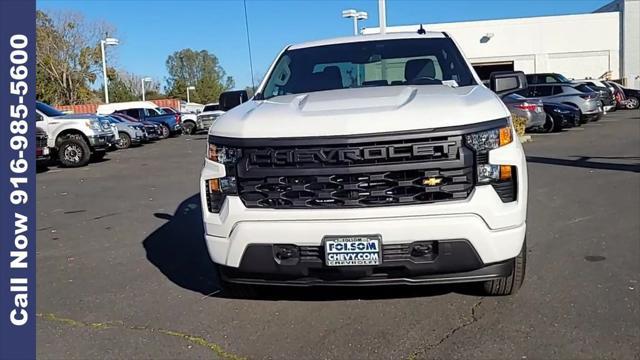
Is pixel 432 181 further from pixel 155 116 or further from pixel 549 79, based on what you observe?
pixel 155 116

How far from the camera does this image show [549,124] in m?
20.8

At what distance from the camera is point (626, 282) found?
459 cm

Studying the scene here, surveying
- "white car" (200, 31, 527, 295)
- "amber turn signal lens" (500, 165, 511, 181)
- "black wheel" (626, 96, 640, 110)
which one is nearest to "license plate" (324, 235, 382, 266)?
"white car" (200, 31, 527, 295)

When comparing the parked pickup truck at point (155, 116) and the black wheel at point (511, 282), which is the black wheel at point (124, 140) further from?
the black wheel at point (511, 282)

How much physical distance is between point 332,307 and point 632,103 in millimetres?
33140

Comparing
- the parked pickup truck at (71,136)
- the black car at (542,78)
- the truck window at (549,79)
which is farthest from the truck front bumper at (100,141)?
the truck window at (549,79)

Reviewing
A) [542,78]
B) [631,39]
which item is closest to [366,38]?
[542,78]

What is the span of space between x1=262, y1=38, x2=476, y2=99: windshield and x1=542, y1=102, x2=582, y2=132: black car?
54.5ft

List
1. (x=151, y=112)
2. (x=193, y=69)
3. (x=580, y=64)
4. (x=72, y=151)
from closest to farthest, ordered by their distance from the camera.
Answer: (x=72, y=151) → (x=151, y=112) → (x=580, y=64) → (x=193, y=69)

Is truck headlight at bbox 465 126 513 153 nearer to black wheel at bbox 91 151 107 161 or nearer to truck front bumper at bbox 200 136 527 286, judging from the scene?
truck front bumper at bbox 200 136 527 286

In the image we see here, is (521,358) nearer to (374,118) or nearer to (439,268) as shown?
(439,268)
